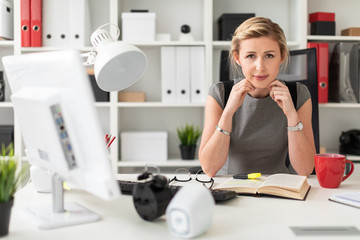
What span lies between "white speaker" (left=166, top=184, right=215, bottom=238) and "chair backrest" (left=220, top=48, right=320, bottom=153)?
3.82ft

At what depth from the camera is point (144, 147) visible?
2.71m

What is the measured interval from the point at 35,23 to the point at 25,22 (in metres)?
0.07

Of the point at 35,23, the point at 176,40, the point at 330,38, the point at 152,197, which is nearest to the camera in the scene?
the point at 152,197

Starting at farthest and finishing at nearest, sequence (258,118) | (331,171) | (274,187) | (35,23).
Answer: (35,23) → (258,118) → (331,171) → (274,187)

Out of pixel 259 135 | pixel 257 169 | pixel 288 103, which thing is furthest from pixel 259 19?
pixel 257 169

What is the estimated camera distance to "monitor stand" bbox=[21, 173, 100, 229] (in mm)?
896

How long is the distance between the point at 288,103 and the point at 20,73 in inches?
39.0

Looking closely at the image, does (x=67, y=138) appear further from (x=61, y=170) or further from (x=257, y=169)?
(x=257, y=169)

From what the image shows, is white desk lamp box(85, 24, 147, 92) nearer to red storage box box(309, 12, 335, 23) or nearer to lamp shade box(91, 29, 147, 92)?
lamp shade box(91, 29, 147, 92)

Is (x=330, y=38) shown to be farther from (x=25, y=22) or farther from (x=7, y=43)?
(x=7, y=43)

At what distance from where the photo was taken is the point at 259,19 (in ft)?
5.44

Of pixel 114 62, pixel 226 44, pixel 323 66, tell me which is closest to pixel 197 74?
pixel 226 44

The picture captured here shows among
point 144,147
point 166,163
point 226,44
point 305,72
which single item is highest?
point 226,44

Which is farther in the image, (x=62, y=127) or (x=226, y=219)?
(x=226, y=219)
